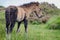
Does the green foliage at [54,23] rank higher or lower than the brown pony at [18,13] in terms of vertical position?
lower

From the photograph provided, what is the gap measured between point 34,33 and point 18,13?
21 centimetres

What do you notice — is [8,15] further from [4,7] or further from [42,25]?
[42,25]

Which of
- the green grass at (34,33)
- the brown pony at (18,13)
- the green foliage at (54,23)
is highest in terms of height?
the brown pony at (18,13)

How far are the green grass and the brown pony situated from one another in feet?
0.16

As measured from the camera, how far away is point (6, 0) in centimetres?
159

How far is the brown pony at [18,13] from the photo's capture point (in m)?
1.49

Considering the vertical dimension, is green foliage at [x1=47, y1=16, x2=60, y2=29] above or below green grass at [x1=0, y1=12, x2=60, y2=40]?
above

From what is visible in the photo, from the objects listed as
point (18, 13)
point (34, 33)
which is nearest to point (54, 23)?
point (34, 33)

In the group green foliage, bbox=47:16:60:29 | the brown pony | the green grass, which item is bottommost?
the green grass

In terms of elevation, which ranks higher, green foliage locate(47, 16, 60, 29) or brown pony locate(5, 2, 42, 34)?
brown pony locate(5, 2, 42, 34)

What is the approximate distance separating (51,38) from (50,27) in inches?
3.6

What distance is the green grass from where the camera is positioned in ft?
4.96

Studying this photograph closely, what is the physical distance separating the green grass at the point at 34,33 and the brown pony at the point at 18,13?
0.05 metres

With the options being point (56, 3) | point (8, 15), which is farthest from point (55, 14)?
point (8, 15)
